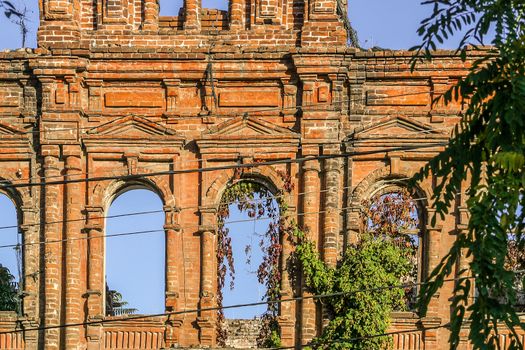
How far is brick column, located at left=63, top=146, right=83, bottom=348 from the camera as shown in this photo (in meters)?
33.3

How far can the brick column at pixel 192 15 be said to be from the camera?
34438 mm

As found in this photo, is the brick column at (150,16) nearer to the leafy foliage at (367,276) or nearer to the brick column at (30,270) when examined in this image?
the brick column at (30,270)

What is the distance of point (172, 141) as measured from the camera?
112 ft

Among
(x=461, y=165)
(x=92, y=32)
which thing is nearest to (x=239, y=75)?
(x=92, y=32)

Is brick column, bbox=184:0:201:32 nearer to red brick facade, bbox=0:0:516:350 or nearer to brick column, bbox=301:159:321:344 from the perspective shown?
red brick facade, bbox=0:0:516:350

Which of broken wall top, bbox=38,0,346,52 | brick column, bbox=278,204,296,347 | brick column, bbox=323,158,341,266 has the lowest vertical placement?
brick column, bbox=278,204,296,347

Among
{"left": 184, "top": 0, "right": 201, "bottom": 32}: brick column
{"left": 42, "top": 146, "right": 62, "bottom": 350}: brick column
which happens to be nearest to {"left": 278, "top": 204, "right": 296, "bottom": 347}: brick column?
{"left": 184, "top": 0, "right": 201, "bottom": 32}: brick column

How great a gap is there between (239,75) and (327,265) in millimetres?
3796

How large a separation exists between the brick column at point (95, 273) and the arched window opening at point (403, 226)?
15.6ft

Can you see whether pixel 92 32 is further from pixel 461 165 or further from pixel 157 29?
pixel 461 165

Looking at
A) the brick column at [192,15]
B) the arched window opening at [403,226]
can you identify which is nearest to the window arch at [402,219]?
the arched window opening at [403,226]

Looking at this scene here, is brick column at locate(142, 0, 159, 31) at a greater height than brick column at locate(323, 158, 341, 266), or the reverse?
brick column at locate(142, 0, 159, 31)

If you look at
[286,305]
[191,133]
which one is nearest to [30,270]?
[191,133]

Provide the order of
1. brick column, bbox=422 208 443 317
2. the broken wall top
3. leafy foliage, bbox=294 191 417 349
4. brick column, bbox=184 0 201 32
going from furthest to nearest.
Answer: brick column, bbox=184 0 201 32 → the broken wall top → brick column, bbox=422 208 443 317 → leafy foliage, bbox=294 191 417 349
